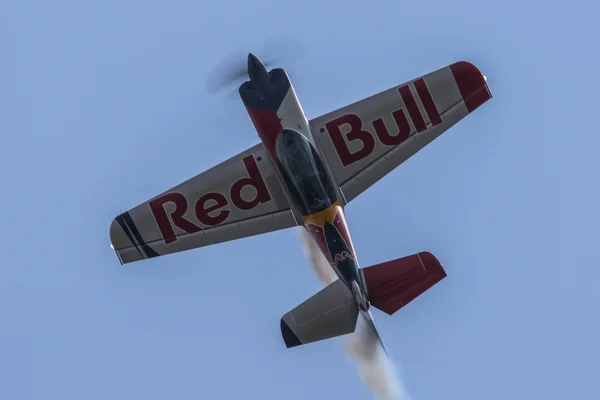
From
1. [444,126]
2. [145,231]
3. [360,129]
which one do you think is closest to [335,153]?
[360,129]

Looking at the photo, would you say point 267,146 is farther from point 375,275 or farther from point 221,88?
point 375,275

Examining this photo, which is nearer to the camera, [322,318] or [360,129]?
[322,318]

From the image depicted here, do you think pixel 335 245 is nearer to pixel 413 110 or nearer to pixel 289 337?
pixel 289 337

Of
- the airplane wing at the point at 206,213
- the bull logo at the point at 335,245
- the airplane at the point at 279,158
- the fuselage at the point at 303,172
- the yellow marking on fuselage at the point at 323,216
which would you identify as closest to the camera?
the bull logo at the point at 335,245

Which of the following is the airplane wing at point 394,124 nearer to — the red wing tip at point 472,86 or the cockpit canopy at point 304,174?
the red wing tip at point 472,86

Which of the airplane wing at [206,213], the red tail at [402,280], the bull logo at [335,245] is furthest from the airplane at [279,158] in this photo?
the red tail at [402,280]

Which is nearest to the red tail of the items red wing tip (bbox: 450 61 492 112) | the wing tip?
the wing tip

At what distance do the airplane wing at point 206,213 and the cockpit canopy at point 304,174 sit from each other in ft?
2.97

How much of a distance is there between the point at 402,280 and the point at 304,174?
353 cm

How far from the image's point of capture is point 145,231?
105ft

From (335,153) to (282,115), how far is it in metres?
1.69

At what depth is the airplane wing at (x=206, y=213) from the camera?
31.7 m

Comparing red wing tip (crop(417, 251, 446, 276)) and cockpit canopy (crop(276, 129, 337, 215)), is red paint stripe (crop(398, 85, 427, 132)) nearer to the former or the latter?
cockpit canopy (crop(276, 129, 337, 215))

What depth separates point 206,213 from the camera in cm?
3195
